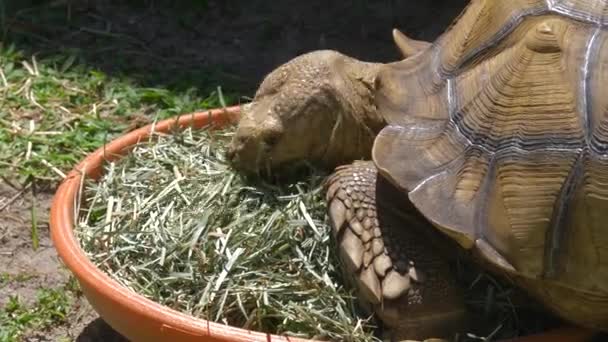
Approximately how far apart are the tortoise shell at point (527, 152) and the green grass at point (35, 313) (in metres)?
1.04

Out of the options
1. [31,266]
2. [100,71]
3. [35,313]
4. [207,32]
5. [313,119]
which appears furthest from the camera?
[207,32]

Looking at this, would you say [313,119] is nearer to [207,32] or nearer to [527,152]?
[527,152]

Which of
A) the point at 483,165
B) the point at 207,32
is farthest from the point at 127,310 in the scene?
the point at 207,32

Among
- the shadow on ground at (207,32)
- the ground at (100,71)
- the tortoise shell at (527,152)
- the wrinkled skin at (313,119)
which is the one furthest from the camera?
the shadow on ground at (207,32)

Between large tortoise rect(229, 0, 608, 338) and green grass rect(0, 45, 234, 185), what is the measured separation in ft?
3.77

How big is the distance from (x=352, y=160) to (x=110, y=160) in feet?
2.16

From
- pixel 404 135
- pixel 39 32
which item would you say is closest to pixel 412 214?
pixel 404 135

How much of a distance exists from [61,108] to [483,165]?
6.26ft

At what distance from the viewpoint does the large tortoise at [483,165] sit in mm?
2273

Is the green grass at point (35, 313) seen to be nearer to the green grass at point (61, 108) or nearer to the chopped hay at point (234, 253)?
the chopped hay at point (234, 253)

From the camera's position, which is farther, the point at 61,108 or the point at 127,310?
the point at 61,108

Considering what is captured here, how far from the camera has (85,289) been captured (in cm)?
263

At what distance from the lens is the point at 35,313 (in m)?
3.05

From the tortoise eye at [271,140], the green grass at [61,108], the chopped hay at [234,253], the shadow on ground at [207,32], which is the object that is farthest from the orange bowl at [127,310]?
the shadow on ground at [207,32]
